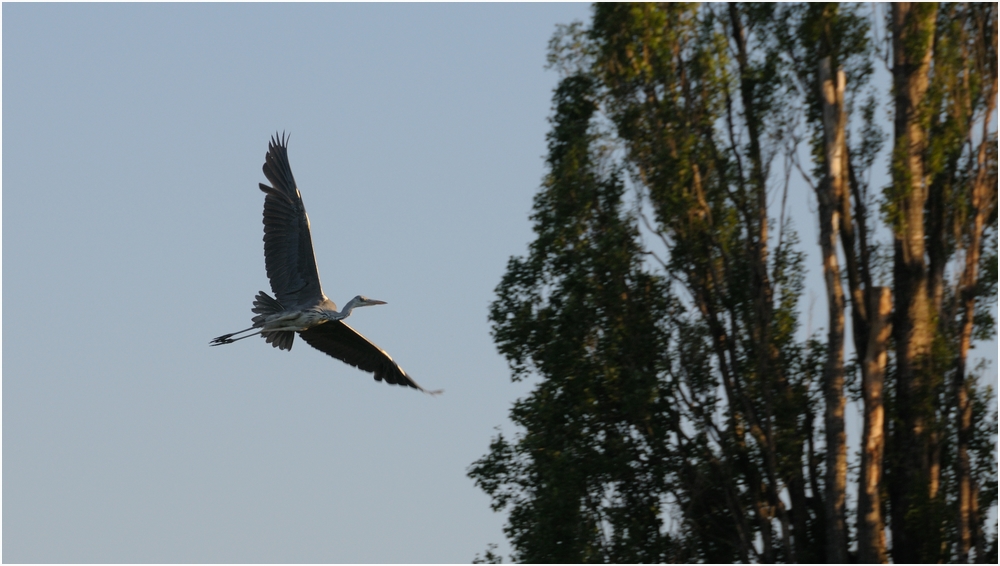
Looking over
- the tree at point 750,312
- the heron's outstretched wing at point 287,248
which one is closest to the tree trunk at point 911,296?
the tree at point 750,312

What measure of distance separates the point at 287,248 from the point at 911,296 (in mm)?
6611

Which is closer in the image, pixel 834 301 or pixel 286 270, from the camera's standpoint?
pixel 286 270

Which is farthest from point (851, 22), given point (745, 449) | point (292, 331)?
point (292, 331)

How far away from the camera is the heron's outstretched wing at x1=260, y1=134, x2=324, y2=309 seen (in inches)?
492

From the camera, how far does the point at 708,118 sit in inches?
573

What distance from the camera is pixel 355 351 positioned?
13.5 meters

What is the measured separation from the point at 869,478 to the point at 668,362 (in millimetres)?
2302

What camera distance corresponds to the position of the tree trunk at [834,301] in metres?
13.2

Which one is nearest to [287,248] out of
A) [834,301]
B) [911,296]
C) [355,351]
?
[355,351]

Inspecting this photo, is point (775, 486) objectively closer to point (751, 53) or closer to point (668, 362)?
point (668, 362)

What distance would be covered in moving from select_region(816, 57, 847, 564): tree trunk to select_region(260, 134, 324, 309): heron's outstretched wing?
5291mm

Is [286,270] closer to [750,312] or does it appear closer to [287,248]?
[287,248]

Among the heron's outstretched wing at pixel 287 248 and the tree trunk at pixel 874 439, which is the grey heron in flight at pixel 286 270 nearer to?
the heron's outstretched wing at pixel 287 248

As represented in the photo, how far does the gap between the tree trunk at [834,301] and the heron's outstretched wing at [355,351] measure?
13.9 feet
